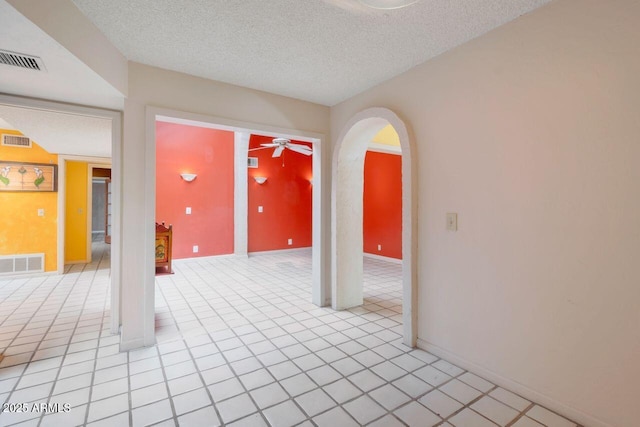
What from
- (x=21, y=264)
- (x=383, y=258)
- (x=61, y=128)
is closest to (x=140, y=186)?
(x=61, y=128)

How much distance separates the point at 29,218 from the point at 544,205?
6.86 m

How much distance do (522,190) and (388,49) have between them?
1394 millimetres

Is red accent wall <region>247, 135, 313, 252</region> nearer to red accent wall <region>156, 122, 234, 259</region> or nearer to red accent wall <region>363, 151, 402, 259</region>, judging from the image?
red accent wall <region>156, 122, 234, 259</region>

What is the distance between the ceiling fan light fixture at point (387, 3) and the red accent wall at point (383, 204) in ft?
14.5

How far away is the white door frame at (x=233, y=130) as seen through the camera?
7.94ft

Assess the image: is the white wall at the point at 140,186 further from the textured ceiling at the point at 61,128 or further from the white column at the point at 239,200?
the white column at the point at 239,200

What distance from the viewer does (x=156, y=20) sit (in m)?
1.85

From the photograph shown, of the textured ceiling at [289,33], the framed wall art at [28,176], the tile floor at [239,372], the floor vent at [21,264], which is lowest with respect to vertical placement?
the tile floor at [239,372]

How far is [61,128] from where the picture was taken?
10.8ft

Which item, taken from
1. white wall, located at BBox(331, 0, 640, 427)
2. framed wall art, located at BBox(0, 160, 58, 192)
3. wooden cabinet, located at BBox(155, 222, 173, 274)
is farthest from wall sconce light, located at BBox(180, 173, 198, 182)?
white wall, located at BBox(331, 0, 640, 427)

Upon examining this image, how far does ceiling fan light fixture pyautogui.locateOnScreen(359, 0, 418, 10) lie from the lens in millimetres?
1633

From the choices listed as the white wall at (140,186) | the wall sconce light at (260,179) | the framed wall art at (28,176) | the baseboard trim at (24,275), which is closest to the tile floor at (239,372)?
the white wall at (140,186)

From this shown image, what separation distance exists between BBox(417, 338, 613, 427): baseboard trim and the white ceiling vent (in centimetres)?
339

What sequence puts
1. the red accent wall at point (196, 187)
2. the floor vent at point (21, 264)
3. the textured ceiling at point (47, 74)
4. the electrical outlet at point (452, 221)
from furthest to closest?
the red accent wall at point (196, 187), the floor vent at point (21, 264), the electrical outlet at point (452, 221), the textured ceiling at point (47, 74)
